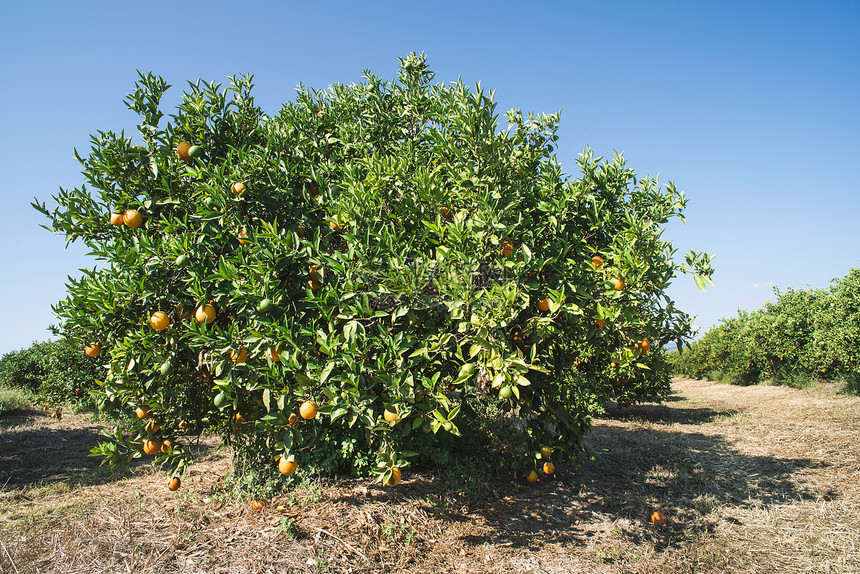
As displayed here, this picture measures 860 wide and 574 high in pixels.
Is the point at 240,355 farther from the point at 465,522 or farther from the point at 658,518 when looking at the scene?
the point at 658,518

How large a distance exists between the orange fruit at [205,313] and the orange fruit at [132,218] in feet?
2.97

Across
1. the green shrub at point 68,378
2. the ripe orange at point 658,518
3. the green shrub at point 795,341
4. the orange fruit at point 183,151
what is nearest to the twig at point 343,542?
the ripe orange at point 658,518

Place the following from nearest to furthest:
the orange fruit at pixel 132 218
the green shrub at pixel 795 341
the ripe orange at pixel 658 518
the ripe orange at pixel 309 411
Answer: the ripe orange at pixel 309 411, the orange fruit at pixel 132 218, the ripe orange at pixel 658 518, the green shrub at pixel 795 341

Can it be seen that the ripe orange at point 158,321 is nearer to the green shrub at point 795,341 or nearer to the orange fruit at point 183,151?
the orange fruit at point 183,151

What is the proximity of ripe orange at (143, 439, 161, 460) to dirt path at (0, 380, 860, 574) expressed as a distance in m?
0.85

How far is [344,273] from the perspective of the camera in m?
3.08

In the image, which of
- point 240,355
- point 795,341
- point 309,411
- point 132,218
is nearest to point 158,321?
point 240,355

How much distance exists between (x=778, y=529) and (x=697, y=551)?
111 centimetres

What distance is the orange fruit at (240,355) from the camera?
3059 mm

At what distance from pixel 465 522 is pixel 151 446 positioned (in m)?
2.97

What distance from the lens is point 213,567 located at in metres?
3.43

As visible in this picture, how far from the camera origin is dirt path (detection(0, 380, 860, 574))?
3680 mm

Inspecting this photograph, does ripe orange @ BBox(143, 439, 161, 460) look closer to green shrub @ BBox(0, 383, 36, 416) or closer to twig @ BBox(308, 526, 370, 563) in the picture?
twig @ BBox(308, 526, 370, 563)

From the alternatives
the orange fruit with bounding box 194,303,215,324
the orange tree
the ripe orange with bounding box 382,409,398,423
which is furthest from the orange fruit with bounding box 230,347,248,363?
the ripe orange with bounding box 382,409,398,423
